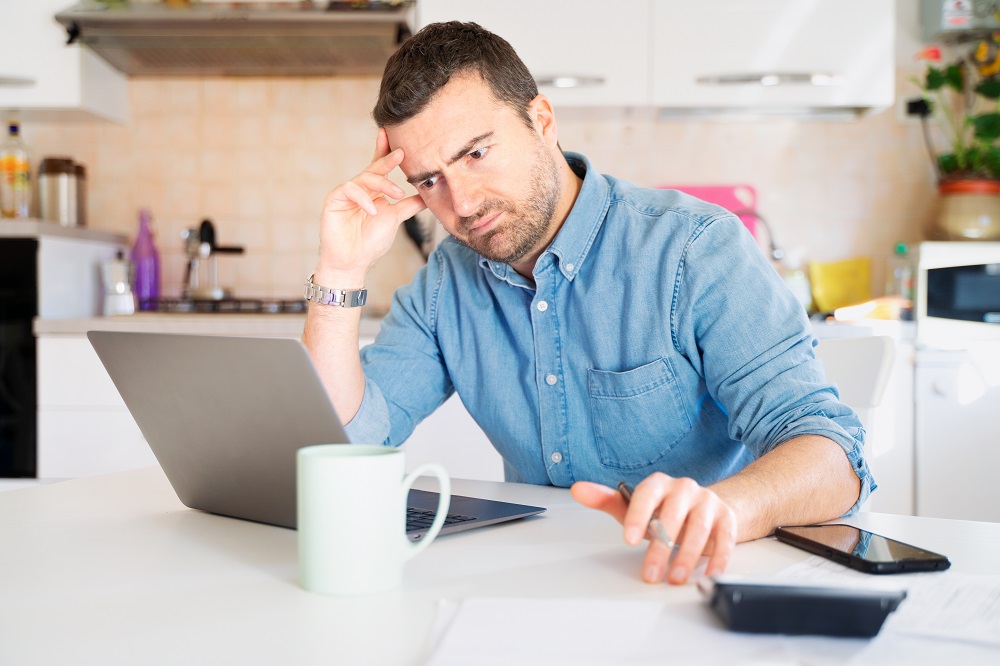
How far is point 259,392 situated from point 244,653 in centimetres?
29

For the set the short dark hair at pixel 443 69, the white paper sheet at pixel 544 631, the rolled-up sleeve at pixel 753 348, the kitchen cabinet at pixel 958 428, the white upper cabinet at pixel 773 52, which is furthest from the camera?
the white upper cabinet at pixel 773 52

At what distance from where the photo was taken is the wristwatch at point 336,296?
1.24 meters

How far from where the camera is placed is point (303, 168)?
3184 millimetres

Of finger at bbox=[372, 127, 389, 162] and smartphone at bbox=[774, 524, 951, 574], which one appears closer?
smartphone at bbox=[774, 524, 951, 574]

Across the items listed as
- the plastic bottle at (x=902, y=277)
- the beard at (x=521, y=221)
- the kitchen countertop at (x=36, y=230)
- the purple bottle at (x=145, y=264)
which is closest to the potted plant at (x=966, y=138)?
the plastic bottle at (x=902, y=277)

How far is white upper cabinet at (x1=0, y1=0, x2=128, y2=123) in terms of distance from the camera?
2.79 meters

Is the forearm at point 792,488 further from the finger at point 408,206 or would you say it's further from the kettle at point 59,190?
the kettle at point 59,190

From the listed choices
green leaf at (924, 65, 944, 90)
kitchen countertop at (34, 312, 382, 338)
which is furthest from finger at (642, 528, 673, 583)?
green leaf at (924, 65, 944, 90)

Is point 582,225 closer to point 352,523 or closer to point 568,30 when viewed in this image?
point 352,523

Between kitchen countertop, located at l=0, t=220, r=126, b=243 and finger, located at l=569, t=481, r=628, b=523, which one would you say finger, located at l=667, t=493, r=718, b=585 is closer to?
finger, located at l=569, t=481, r=628, b=523

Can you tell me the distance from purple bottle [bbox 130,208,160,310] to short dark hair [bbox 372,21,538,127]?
6.62 feet

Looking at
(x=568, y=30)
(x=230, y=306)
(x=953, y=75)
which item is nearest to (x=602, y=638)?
(x=568, y=30)

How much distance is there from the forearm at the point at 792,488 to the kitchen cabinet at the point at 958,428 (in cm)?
184

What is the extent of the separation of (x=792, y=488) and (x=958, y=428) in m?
2.01
